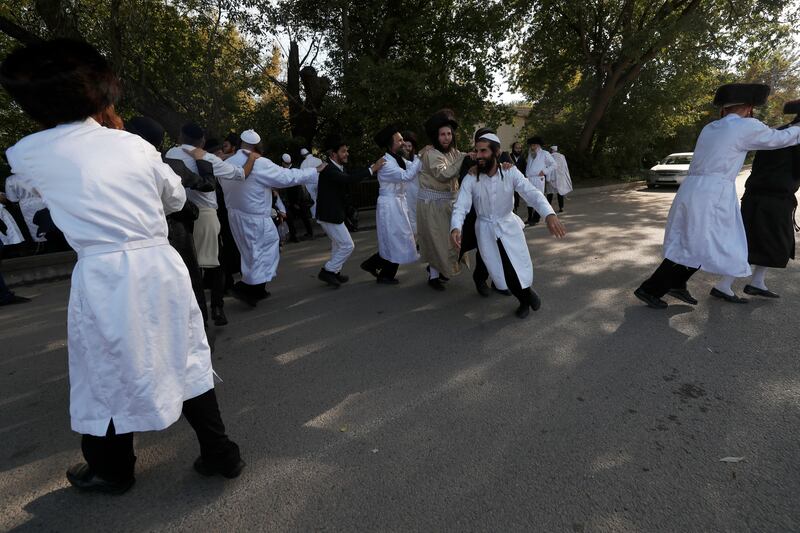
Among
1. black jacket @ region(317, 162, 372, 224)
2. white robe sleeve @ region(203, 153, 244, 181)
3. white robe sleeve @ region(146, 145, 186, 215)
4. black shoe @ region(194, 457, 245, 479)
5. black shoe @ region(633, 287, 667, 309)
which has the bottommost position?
black shoe @ region(633, 287, 667, 309)

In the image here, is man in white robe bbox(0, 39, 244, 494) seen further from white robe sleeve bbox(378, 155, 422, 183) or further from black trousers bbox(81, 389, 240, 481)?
white robe sleeve bbox(378, 155, 422, 183)

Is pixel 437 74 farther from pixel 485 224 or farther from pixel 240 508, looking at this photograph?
pixel 240 508

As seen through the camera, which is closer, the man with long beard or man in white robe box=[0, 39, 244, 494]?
man in white robe box=[0, 39, 244, 494]

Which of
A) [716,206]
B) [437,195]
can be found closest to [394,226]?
[437,195]

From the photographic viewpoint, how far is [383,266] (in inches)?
230

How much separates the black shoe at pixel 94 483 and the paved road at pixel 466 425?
0.05 m

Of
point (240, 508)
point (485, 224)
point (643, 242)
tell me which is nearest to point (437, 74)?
point (643, 242)

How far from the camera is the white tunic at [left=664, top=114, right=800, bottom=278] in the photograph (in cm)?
407

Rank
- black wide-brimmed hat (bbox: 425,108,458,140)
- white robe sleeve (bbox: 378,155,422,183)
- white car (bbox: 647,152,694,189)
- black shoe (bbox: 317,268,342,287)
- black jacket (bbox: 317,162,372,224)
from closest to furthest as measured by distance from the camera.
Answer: black wide-brimmed hat (bbox: 425,108,458,140) < white robe sleeve (bbox: 378,155,422,183) < black jacket (bbox: 317,162,372,224) < black shoe (bbox: 317,268,342,287) < white car (bbox: 647,152,694,189)

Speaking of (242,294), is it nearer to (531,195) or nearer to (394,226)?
(394,226)

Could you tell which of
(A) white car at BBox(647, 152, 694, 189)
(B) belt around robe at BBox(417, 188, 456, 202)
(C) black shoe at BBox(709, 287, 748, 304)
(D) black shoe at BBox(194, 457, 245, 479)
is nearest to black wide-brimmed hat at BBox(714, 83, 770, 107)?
(C) black shoe at BBox(709, 287, 748, 304)

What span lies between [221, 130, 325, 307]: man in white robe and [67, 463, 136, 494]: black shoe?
276 cm

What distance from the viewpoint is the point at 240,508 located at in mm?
2154

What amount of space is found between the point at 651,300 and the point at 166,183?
4.19 metres
